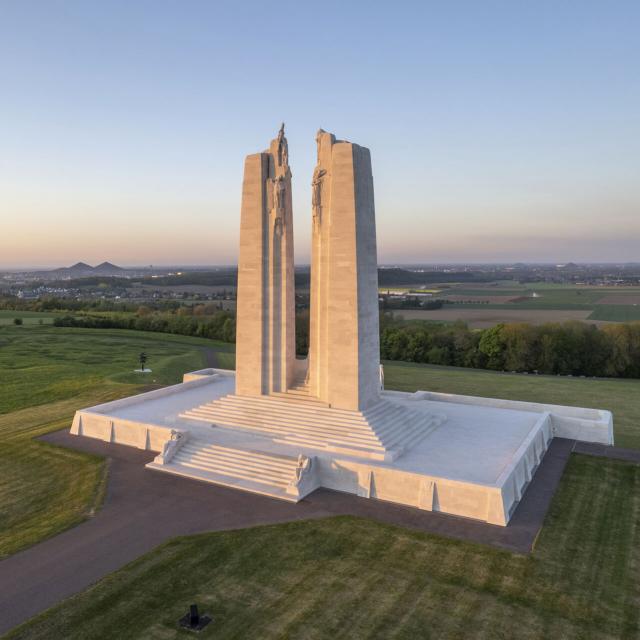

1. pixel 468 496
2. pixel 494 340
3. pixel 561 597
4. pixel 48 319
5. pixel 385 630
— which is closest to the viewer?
pixel 385 630

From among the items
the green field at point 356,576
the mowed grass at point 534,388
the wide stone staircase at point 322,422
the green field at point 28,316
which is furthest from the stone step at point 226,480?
the green field at point 28,316

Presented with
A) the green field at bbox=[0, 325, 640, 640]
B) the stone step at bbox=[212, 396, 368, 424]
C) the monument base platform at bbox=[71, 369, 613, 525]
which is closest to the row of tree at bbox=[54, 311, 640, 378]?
the monument base platform at bbox=[71, 369, 613, 525]

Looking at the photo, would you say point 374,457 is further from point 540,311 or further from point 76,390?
point 540,311

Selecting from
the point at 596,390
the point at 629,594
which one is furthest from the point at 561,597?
the point at 596,390

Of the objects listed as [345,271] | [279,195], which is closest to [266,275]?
[279,195]

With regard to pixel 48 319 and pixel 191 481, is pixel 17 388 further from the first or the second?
pixel 48 319

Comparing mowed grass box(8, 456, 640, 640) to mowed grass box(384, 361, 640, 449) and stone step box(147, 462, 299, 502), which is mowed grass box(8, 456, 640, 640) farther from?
mowed grass box(384, 361, 640, 449)
